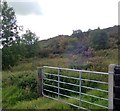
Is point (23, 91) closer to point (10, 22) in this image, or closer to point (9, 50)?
point (9, 50)

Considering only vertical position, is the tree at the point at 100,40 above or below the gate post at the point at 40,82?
above

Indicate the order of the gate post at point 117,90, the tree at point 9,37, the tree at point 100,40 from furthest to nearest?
the tree at point 100,40 → the tree at point 9,37 → the gate post at point 117,90

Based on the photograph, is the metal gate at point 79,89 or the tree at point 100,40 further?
the tree at point 100,40

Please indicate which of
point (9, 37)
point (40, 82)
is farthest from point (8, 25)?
point (40, 82)

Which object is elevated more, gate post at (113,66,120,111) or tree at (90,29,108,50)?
tree at (90,29,108,50)

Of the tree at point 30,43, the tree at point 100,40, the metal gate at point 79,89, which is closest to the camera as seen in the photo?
the metal gate at point 79,89

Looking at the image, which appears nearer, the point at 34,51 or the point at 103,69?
the point at 103,69

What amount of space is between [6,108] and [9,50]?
2072 centimetres

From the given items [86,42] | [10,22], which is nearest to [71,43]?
[86,42]

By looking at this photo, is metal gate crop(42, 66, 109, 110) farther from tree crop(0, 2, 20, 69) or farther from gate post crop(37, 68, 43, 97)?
tree crop(0, 2, 20, 69)

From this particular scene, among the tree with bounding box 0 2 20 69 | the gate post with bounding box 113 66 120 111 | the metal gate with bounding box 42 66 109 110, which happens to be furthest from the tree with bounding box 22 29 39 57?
the gate post with bounding box 113 66 120 111

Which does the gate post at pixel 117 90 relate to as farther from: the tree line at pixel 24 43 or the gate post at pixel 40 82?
the tree line at pixel 24 43

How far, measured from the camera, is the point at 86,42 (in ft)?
123

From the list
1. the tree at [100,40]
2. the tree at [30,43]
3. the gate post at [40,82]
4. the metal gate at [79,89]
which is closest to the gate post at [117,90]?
the metal gate at [79,89]
